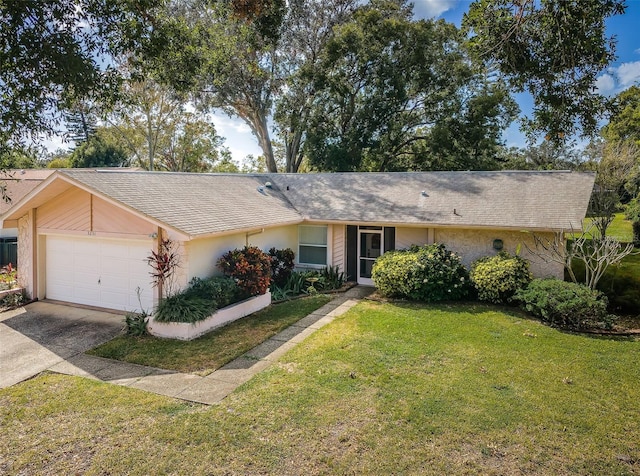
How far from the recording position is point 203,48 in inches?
463

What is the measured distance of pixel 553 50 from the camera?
6594mm

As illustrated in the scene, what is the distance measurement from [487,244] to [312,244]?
21.6 feet

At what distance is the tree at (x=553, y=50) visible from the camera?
6148mm

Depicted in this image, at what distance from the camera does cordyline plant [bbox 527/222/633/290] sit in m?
11.4

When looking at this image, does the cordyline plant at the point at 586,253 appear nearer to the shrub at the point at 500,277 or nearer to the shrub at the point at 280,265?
the shrub at the point at 500,277

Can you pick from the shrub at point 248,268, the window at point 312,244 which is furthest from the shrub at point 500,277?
the shrub at point 248,268

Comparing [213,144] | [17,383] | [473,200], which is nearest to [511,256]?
[473,200]

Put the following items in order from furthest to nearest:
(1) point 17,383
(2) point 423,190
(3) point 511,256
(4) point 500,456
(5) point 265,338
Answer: (2) point 423,190 < (3) point 511,256 < (5) point 265,338 < (1) point 17,383 < (4) point 500,456

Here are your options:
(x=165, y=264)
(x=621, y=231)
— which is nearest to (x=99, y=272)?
(x=165, y=264)

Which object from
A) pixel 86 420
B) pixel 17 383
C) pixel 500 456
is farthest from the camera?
pixel 17 383

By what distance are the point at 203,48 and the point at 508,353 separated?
1104 centimetres

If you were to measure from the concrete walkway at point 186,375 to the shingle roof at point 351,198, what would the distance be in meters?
3.41

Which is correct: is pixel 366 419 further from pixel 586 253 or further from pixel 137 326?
pixel 586 253

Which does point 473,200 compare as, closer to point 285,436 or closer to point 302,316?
point 302,316
